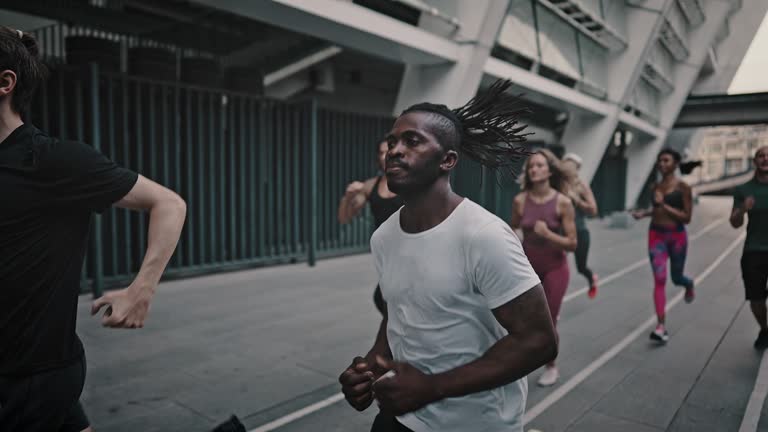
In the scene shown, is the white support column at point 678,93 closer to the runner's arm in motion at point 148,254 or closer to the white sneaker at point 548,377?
the white sneaker at point 548,377

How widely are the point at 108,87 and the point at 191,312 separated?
10.7 feet

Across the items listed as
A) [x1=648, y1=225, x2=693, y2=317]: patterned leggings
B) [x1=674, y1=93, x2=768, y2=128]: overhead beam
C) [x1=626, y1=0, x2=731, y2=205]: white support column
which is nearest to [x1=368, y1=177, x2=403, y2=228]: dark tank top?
[x1=648, y1=225, x2=693, y2=317]: patterned leggings

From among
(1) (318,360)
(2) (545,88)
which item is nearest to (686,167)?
(1) (318,360)

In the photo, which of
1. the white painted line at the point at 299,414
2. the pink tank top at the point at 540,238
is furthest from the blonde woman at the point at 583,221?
the white painted line at the point at 299,414

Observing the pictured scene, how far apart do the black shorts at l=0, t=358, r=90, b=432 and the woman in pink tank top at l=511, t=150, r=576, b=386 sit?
3.42m

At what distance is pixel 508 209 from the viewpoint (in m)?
18.1

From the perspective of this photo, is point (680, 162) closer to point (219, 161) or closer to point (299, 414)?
point (299, 414)

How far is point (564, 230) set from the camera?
4.58m

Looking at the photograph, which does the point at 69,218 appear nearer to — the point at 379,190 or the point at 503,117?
the point at 503,117

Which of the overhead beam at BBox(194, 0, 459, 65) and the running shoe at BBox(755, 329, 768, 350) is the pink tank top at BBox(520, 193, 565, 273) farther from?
the overhead beam at BBox(194, 0, 459, 65)

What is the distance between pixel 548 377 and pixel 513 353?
325 centimetres

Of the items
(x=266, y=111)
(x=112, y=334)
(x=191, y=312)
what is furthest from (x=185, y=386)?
(x=266, y=111)

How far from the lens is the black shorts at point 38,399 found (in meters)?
1.63

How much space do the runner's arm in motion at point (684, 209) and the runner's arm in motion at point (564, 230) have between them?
176 cm
